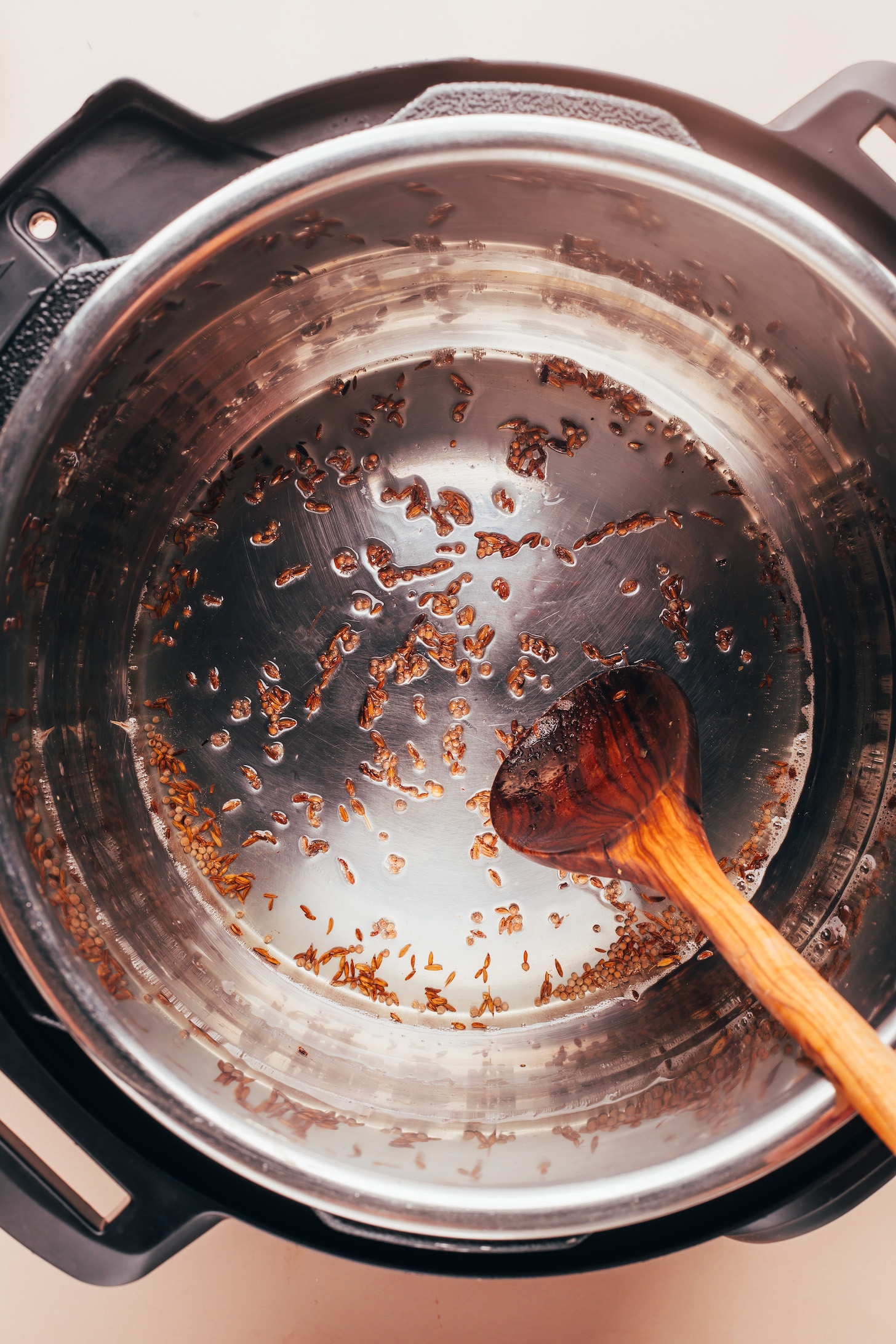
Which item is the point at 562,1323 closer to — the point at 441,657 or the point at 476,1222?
the point at 476,1222

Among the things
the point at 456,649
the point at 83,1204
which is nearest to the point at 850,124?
the point at 456,649

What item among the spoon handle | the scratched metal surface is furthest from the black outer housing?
the scratched metal surface

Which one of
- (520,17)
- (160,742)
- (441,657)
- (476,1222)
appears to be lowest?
(476,1222)

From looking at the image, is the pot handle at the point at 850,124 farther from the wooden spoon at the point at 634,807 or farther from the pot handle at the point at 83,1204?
the pot handle at the point at 83,1204

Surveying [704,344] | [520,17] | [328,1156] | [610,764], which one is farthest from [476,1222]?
[520,17]

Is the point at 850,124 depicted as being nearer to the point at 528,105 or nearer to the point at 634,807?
the point at 528,105

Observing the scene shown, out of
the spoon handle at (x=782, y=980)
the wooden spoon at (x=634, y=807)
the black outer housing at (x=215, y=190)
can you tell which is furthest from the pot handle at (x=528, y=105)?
the spoon handle at (x=782, y=980)
